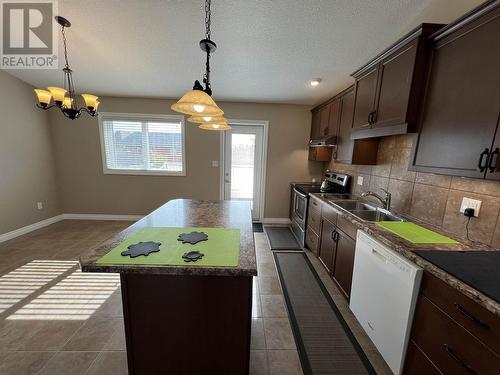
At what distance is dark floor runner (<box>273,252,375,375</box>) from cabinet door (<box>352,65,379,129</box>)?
1890 millimetres

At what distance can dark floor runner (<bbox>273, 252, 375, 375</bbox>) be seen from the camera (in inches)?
57.0

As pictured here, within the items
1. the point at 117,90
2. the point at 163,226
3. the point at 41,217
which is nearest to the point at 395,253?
the point at 163,226

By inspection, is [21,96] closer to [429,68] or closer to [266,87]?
[266,87]

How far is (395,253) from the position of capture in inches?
51.8

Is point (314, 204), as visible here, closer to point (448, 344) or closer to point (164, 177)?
point (448, 344)

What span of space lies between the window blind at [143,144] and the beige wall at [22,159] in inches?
39.4

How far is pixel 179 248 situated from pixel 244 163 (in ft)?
10.5

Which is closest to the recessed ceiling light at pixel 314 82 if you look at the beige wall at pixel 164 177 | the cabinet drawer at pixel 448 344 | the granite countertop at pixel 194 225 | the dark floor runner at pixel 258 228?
the beige wall at pixel 164 177

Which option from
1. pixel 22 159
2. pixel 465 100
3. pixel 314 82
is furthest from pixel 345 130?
pixel 22 159

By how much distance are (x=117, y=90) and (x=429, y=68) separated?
4334 millimetres

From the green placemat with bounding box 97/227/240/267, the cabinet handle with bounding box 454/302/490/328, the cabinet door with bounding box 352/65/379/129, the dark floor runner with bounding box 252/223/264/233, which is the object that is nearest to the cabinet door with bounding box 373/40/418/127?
the cabinet door with bounding box 352/65/379/129

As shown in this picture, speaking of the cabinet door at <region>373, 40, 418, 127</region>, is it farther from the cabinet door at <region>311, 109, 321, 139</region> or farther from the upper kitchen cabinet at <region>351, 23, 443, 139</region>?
the cabinet door at <region>311, 109, 321, 139</region>

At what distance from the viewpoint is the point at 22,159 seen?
3.36 metres

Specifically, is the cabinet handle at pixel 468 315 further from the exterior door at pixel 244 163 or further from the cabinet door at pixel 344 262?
the exterior door at pixel 244 163
